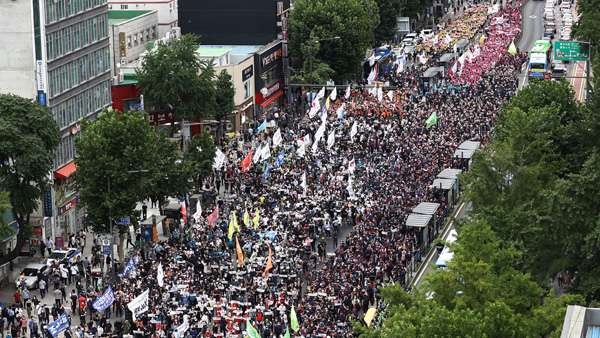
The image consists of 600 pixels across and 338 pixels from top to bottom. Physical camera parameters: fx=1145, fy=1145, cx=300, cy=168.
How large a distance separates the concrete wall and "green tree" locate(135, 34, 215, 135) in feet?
64.8

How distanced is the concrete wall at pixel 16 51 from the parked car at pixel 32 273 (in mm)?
14744

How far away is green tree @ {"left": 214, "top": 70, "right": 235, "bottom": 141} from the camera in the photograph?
109125 mm

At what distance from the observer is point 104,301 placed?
215 ft

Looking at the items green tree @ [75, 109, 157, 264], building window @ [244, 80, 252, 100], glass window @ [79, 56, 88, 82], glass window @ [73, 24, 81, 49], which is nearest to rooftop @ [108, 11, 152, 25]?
building window @ [244, 80, 252, 100]

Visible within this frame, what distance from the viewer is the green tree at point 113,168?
7731 centimetres

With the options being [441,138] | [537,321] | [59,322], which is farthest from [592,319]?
[441,138]

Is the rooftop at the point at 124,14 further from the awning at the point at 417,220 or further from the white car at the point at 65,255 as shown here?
the awning at the point at 417,220

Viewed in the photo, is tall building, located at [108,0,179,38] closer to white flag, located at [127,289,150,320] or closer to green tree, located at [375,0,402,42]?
green tree, located at [375,0,402,42]

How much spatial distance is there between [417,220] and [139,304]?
24040 mm

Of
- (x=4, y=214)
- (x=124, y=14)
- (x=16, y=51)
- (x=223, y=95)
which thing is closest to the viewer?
(x=4, y=214)

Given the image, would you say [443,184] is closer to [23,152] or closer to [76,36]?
[76,36]

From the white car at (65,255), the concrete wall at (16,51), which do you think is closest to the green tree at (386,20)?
the concrete wall at (16,51)

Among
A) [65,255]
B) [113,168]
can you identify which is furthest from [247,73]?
[65,255]

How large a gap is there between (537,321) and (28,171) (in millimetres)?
38797
